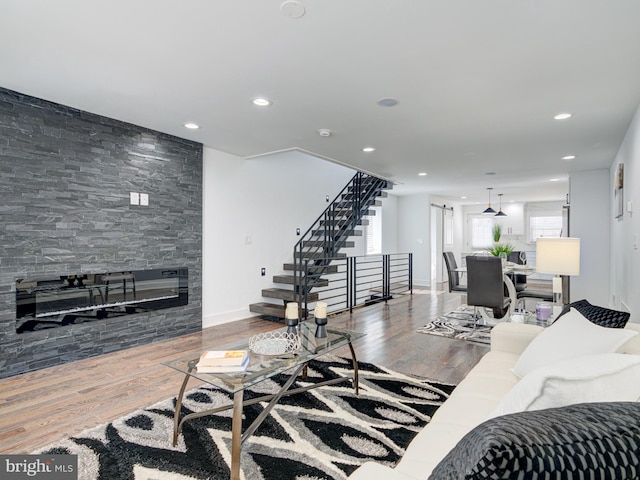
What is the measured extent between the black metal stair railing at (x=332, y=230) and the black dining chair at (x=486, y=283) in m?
1.95

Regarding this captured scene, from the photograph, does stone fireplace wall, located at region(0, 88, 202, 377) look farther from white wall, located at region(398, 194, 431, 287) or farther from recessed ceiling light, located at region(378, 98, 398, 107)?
white wall, located at region(398, 194, 431, 287)

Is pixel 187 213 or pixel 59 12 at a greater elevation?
pixel 59 12

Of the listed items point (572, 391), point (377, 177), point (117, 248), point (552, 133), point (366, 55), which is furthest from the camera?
point (377, 177)

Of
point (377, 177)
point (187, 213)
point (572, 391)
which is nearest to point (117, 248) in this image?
point (187, 213)

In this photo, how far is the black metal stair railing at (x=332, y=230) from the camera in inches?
208

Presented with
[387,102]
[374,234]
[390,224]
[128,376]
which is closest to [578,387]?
[387,102]

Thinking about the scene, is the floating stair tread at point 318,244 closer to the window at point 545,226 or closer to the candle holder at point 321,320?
the candle holder at point 321,320

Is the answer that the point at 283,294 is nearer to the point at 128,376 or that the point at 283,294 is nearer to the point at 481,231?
the point at 128,376

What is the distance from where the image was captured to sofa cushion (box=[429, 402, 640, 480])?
49 centimetres

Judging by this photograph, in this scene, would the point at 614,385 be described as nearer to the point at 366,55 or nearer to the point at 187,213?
the point at 366,55

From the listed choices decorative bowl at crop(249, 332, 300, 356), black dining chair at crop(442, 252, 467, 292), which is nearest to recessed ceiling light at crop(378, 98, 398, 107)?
decorative bowl at crop(249, 332, 300, 356)

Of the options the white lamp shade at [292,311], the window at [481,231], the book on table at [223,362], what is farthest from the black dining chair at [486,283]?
the window at [481,231]

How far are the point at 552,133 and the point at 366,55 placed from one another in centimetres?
282

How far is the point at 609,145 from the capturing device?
14.5 feet
